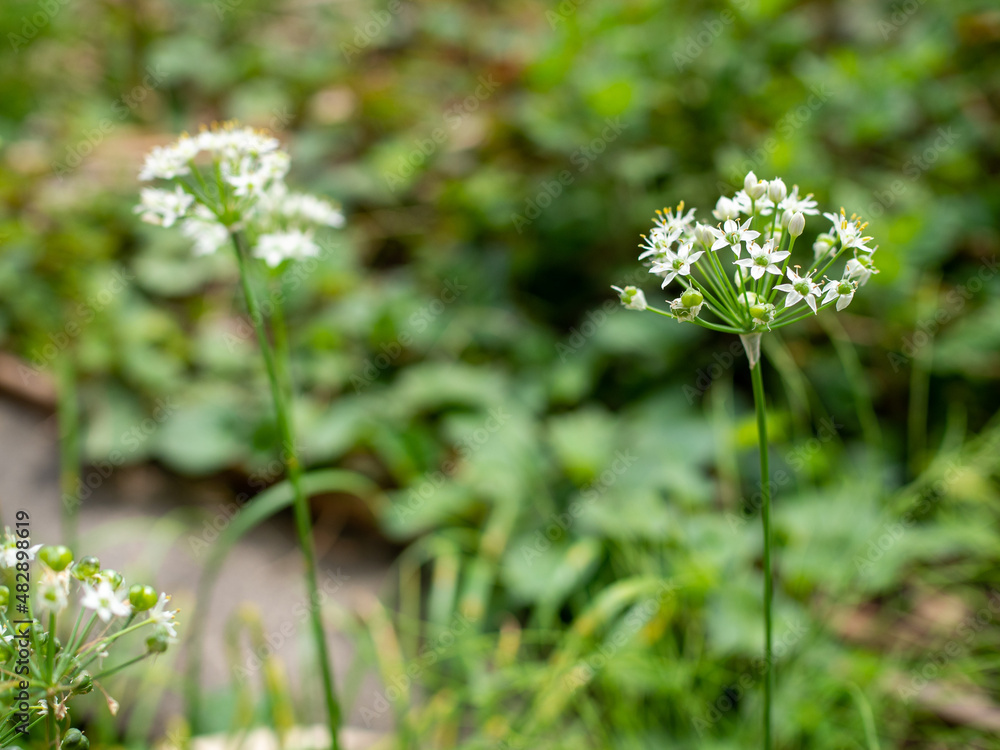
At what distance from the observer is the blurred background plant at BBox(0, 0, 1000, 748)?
161cm

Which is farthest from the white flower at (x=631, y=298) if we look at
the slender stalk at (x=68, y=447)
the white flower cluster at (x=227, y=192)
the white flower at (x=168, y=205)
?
the slender stalk at (x=68, y=447)

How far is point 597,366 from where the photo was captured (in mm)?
2326

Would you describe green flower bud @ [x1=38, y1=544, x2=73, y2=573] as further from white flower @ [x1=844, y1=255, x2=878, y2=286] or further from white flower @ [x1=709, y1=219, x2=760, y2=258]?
white flower @ [x1=844, y1=255, x2=878, y2=286]

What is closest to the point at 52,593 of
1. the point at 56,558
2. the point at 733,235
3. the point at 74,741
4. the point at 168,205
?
the point at 56,558

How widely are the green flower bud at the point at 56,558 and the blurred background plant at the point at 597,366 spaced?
0.84 m

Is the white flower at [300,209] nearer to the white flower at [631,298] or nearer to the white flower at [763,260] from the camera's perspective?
the white flower at [631,298]

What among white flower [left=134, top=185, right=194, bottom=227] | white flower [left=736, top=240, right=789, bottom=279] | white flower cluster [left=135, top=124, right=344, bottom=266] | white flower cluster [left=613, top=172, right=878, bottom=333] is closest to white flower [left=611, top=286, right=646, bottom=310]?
white flower cluster [left=613, top=172, right=878, bottom=333]

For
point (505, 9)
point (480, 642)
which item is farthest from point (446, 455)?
point (505, 9)

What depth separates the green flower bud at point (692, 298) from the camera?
0.72 m

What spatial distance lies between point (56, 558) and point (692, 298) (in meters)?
0.63

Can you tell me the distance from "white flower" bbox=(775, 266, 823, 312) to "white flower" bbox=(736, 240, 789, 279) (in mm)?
20

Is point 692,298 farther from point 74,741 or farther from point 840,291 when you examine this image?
point 74,741

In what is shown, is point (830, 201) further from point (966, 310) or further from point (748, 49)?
point (748, 49)

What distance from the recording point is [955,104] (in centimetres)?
250
